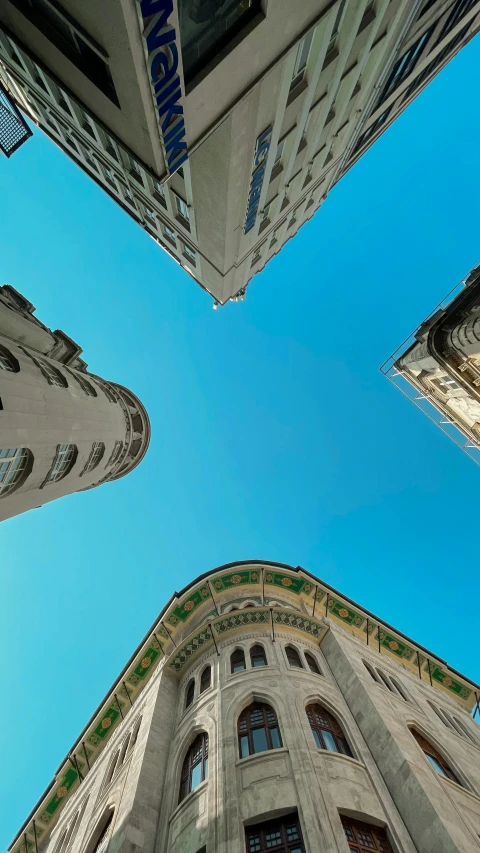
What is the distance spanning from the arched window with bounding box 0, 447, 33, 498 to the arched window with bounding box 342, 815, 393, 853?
744 inches

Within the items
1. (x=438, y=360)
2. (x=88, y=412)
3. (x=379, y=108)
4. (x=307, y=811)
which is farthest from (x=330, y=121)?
(x=307, y=811)

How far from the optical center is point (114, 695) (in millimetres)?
30172

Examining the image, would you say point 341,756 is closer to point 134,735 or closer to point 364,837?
point 364,837

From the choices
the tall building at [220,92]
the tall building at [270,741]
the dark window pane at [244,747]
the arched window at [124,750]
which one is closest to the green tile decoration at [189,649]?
the tall building at [270,741]

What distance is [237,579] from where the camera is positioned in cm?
3127

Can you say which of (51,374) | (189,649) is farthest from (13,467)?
(189,649)

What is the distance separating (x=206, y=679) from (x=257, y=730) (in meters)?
5.70

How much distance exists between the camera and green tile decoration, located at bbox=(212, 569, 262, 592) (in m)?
31.0

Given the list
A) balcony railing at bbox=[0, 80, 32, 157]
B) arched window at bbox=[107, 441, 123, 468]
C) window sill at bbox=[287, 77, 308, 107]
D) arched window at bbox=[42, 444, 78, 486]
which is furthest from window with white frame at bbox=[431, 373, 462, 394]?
balcony railing at bbox=[0, 80, 32, 157]

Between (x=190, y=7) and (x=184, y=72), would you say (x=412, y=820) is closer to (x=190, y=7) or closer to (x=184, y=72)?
(x=184, y=72)

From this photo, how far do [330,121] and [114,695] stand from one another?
37910mm

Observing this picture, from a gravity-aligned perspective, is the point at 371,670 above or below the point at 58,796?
below

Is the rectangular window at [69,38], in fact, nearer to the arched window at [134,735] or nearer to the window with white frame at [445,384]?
the window with white frame at [445,384]

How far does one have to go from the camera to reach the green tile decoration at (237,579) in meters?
31.0
